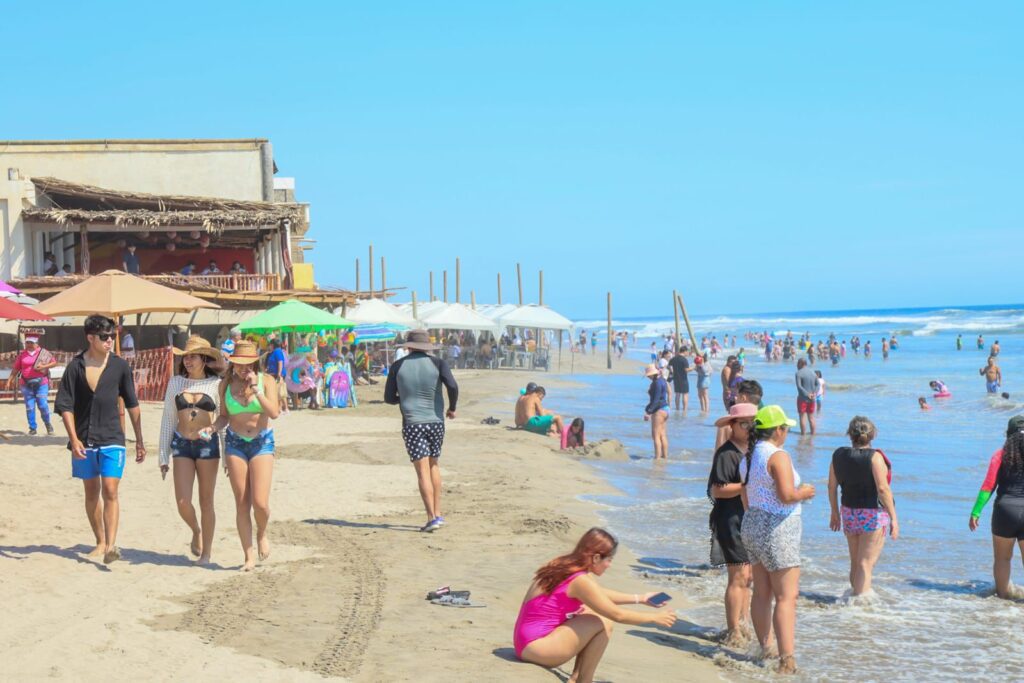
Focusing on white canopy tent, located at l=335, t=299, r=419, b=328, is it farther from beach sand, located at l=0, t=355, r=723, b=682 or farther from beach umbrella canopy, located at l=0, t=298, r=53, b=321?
beach umbrella canopy, located at l=0, t=298, r=53, b=321

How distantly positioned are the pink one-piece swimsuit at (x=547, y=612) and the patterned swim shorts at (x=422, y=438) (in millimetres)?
3501

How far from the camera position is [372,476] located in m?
12.0

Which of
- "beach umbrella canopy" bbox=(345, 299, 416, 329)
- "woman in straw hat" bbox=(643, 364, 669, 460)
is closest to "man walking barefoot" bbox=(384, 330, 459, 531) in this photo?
"woman in straw hat" bbox=(643, 364, 669, 460)

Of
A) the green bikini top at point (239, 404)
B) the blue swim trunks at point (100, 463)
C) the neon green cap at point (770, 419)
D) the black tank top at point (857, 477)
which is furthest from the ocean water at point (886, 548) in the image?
the blue swim trunks at point (100, 463)

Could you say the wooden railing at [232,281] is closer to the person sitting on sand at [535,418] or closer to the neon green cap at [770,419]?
the person sitting on sand at [535,418]

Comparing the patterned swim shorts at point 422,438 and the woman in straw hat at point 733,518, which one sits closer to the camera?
the woman in straw hat at point 733,518

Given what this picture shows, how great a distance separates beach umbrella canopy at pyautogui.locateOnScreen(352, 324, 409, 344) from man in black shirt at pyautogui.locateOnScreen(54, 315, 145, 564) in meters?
20.9

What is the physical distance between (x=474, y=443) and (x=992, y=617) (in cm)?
916

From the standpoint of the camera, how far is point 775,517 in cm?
571

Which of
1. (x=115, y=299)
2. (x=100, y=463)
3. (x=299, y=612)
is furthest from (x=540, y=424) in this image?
(x=299, y=612)

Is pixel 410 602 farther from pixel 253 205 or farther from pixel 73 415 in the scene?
pixel 253 205

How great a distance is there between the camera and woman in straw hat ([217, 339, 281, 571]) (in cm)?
686

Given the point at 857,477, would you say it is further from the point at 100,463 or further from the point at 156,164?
the point at 156,164

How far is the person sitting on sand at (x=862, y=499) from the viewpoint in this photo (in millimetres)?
7293
